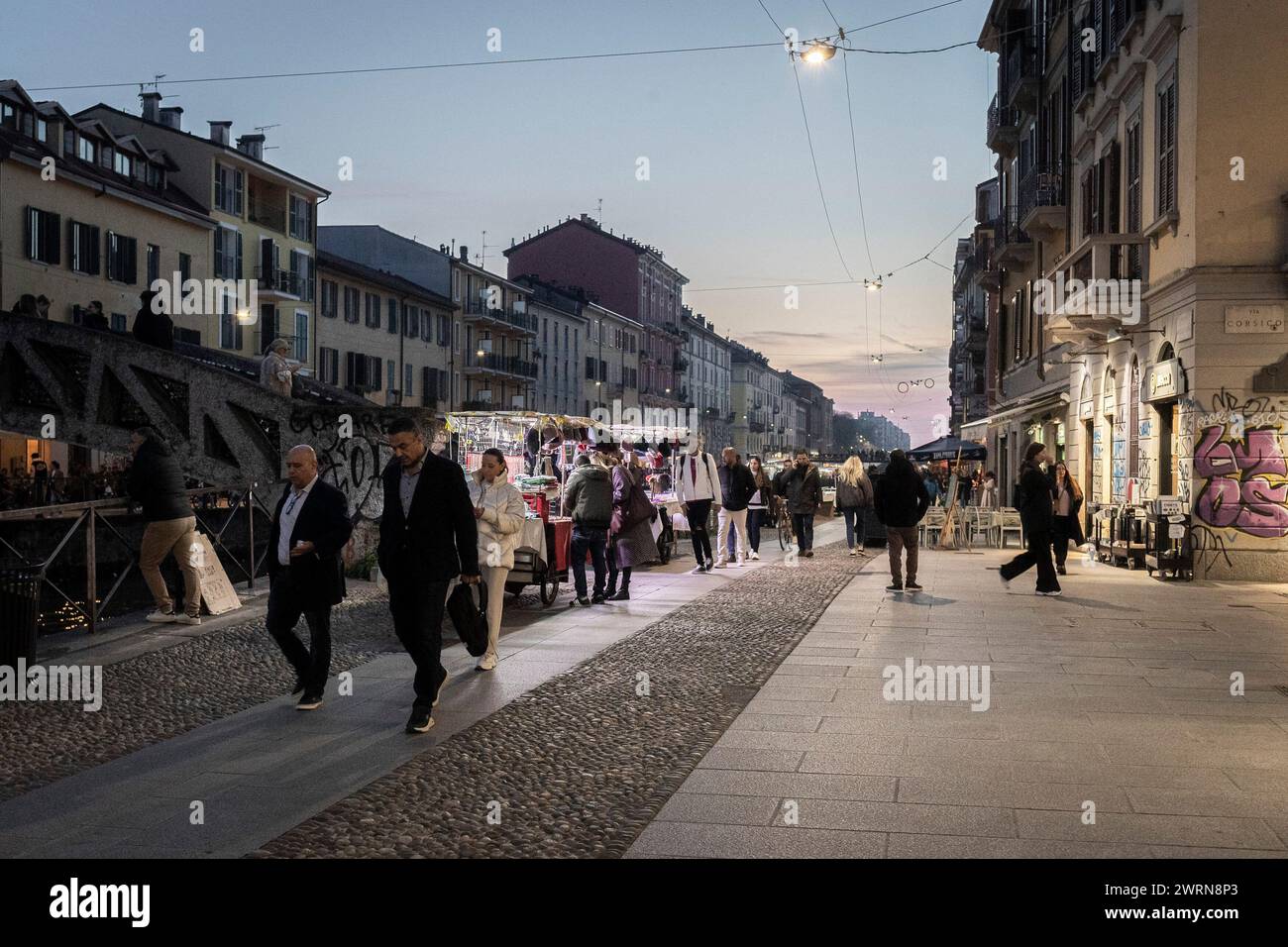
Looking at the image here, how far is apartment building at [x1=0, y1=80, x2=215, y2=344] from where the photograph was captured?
3275 centimetres

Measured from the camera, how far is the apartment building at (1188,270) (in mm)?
16922

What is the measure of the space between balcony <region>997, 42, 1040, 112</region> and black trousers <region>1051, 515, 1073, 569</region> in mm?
15011

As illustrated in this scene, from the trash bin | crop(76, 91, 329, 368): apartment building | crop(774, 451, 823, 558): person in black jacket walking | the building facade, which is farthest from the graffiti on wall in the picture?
the building facade

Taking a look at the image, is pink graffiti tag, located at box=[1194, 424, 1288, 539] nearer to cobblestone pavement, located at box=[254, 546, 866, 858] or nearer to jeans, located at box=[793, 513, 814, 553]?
jeans, located at box=[793, 513, 814, 553]

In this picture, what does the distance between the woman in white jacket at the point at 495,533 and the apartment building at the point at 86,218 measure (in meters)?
23.8

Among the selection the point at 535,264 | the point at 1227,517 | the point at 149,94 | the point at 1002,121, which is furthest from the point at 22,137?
the point at 535,264

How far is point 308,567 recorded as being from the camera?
8180 millimetres

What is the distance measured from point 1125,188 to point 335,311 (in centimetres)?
3804

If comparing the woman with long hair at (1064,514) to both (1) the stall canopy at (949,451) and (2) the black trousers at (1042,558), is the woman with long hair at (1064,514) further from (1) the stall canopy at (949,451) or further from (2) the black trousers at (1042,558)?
(1) the stall canopy at (949,451)

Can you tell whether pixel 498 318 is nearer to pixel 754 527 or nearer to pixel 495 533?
pixel 754 527

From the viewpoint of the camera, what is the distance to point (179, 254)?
4178 cm

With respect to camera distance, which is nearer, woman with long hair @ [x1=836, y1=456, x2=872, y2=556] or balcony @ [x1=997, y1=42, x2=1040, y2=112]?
woman with long hair @ [x1=836, y1=456, x2=872, y2=556]

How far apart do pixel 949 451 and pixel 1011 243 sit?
6.49 meters

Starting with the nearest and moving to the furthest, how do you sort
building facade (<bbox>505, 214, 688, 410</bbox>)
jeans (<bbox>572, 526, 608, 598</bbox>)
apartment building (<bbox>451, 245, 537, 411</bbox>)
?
1. jeans (<bbox>572, 526, 608, 598</bbox>)
2. apartment building (<bbox>451, 245, 537, 411</bbox>)
3. building facade (<bbox>505, 214, 688, 410</bbox>)
